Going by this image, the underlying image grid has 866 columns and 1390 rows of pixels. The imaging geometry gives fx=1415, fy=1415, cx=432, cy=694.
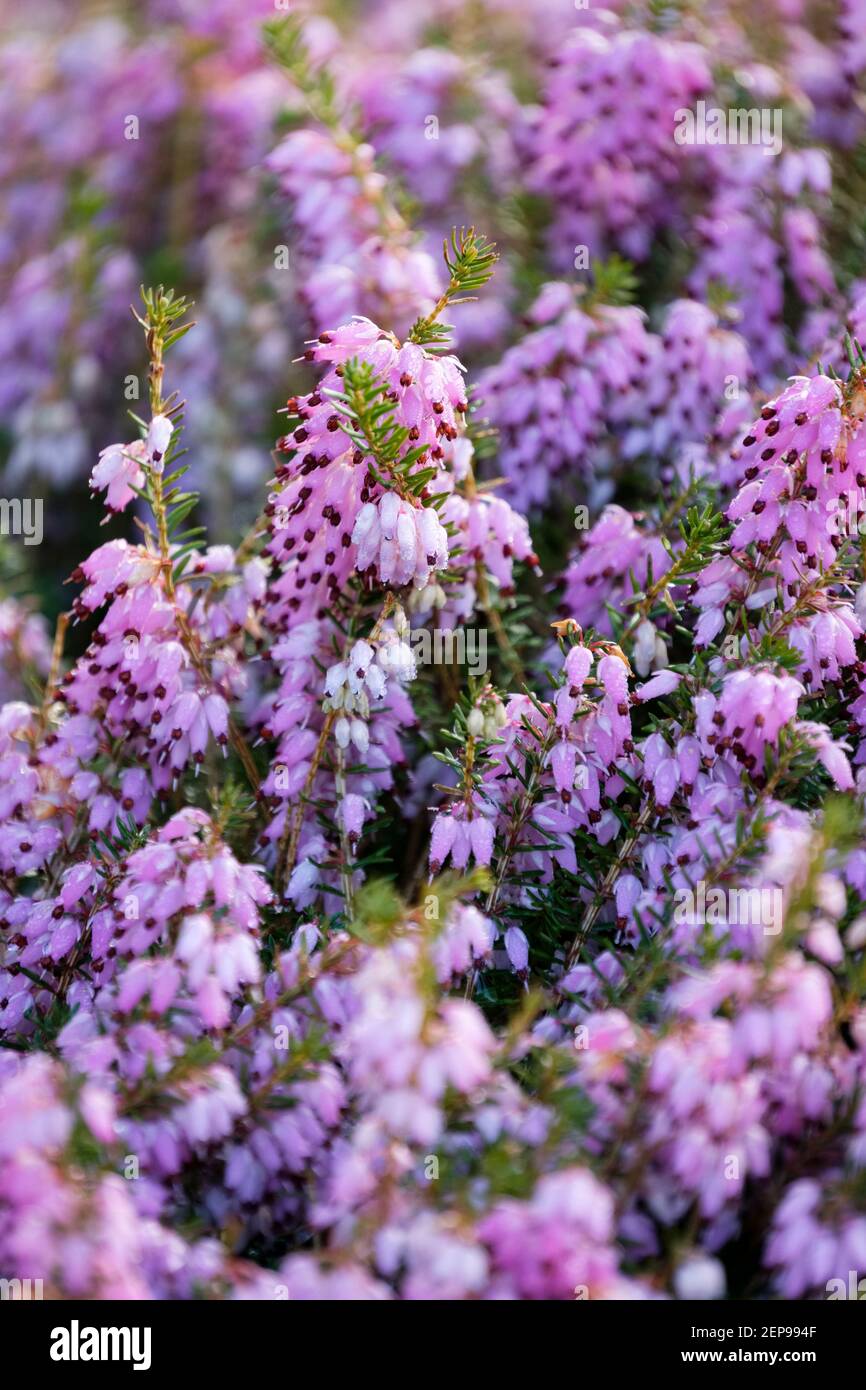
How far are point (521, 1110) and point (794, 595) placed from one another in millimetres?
1089

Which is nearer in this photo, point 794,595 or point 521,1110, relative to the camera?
point 521,1110

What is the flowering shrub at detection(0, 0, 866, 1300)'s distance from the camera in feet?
6.30

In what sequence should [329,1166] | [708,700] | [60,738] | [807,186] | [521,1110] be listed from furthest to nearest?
[807,186] < [60,738] < [708,700] < [329,1166] < [521,1110]

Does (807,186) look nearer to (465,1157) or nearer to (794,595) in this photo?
(794,595)

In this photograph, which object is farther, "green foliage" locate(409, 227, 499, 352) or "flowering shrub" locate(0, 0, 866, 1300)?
"green foliage" locate(409, 227, 499, 352)

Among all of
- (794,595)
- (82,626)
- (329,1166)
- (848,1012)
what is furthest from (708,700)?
(82,626)

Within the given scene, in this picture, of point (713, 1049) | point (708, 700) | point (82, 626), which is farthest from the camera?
point (82, 626)

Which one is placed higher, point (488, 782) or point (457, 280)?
point (457, 280)

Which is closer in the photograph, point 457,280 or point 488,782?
point 457,280

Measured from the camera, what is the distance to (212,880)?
229 centimetres

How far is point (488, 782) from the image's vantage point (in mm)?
2625

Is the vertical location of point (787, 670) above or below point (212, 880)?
above

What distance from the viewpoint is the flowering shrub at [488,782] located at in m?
1.92

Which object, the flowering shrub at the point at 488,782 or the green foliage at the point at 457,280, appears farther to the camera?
the green foliage at the point at 457,280
